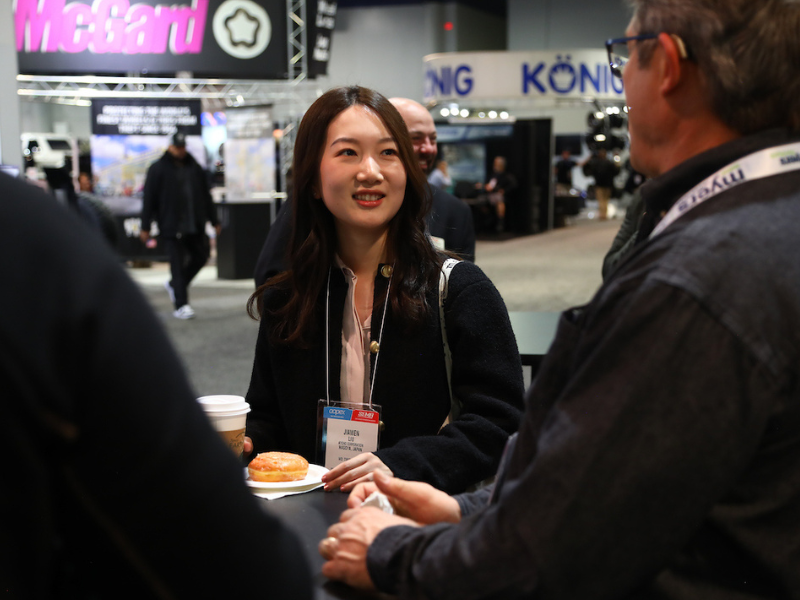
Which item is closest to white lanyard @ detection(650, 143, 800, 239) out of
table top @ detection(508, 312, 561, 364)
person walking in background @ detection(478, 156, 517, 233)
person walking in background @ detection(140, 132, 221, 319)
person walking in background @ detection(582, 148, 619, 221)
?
table top @ detection(508, 312, 561, 364)

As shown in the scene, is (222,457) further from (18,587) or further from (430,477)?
(430,477)

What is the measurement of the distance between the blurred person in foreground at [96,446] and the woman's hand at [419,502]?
1.83ft

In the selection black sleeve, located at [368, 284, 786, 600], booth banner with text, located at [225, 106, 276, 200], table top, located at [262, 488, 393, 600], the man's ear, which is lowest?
table top, located at [262, 488, 393, 600]

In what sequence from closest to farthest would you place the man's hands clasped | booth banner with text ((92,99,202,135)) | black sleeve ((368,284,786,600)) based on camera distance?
black sleeve ((368,284,786,600)) → the man's hands clasped → booth banner with text ((92,99,202,135))

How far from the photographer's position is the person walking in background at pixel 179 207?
785 centimetres

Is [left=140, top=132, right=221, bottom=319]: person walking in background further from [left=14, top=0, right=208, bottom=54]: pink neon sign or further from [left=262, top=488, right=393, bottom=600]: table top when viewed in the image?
[left=262, top=488, right=393, bottom=600]: table top

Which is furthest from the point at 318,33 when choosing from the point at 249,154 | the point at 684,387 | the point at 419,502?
the point at 684,387

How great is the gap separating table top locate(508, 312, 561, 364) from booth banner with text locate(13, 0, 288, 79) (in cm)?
697

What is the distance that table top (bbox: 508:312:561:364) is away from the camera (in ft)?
9.00

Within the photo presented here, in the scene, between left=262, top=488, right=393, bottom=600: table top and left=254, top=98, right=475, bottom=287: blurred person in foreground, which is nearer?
left=262, top=488, right=393, bottom=600: table top

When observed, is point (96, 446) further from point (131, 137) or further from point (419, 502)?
point (131, 137)

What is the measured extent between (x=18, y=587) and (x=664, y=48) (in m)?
0.81

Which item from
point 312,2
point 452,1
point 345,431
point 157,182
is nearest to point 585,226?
point 452,1

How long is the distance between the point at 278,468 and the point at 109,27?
8.93 m
